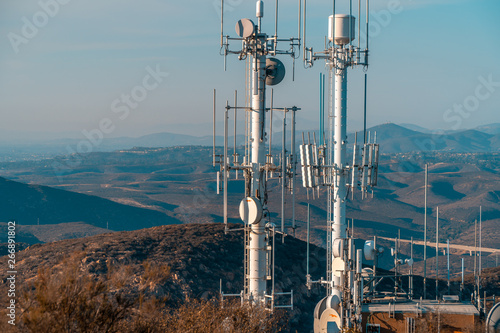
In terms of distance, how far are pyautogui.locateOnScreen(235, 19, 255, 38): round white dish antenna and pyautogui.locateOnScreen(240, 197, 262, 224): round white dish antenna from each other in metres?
5.41

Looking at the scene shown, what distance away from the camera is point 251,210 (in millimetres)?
22141

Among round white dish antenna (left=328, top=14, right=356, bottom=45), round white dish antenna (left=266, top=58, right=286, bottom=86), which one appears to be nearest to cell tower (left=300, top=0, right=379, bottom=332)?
round white dish antenna (left=328, top=14, right=356, bottom=45)

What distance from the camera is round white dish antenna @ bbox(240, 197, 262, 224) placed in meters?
22.0

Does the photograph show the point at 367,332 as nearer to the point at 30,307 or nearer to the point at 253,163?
the point at 253,163

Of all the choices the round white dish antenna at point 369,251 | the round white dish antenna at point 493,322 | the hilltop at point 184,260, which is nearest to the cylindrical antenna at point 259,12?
the round white dish antenna at point 369,251

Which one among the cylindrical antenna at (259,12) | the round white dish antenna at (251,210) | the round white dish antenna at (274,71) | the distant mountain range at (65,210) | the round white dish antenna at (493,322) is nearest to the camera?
the round white dish antenna at (251,210)

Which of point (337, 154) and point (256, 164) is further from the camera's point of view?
point (337, 154)

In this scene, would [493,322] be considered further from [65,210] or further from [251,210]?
[65,210]

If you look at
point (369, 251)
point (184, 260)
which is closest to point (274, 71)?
point (369, 251)

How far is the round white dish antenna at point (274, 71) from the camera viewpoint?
2328 centimetres

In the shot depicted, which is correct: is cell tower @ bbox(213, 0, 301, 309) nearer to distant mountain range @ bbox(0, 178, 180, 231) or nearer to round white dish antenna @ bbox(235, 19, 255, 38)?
round white dish antenna @ bbox(235, 19, 255, 38)

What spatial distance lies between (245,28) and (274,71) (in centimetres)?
176

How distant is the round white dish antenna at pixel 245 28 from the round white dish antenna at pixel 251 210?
5414 mm

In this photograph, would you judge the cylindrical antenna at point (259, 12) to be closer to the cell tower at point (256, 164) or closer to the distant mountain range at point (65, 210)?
the cell tower at point (256, 164)
